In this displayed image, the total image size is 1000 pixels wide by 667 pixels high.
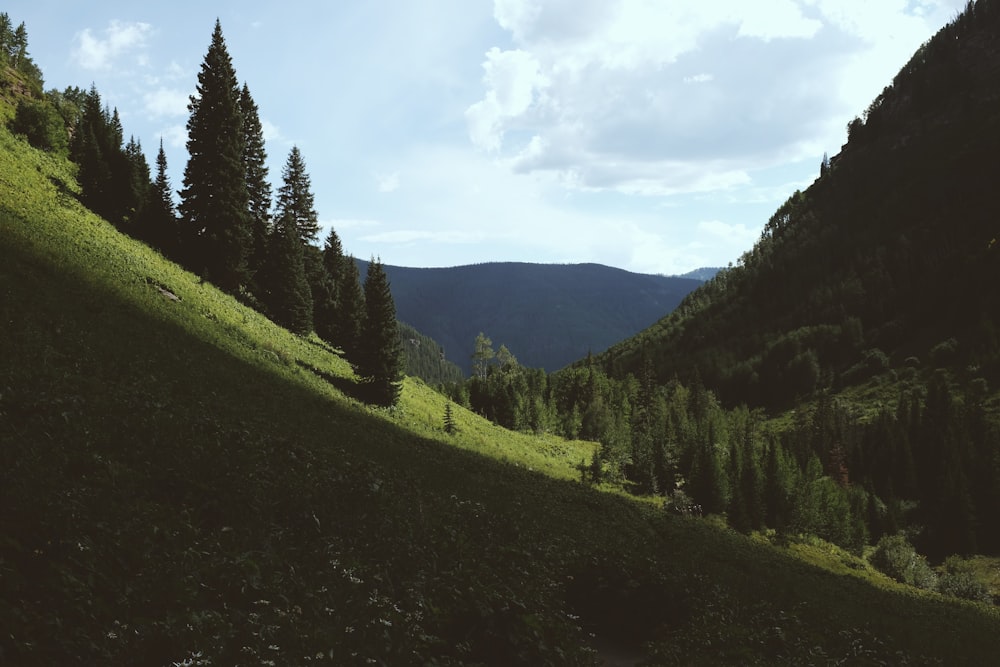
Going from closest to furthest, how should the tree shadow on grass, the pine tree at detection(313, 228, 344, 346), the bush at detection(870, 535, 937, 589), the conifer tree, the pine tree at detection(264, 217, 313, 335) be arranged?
1. the tree shadow on grass
2. the pine tree at detection(264, 217, 313, 335)
3. the bush at detection(870, 535, 937, 589)
4. the conifer tree
5. the pine tree at detection(313, 228, 344, 346)

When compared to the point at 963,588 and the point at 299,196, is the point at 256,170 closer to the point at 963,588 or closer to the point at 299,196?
the point at 299,196

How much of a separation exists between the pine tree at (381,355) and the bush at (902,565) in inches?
2141

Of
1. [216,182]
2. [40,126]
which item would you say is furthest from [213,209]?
[40,126]

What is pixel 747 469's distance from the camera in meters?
78.9

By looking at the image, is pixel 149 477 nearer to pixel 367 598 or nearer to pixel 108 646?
pixel 367 598

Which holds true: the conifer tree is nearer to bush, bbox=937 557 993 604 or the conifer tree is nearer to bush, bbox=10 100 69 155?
bush, bbox=10 100 69 155

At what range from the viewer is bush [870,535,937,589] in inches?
2304

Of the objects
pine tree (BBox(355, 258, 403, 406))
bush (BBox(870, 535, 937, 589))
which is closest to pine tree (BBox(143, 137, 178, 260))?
pine tree (BBox(355, 258, 403, 406))

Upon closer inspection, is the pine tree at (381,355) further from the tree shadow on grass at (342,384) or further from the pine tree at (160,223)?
the pine tree at (160,223)

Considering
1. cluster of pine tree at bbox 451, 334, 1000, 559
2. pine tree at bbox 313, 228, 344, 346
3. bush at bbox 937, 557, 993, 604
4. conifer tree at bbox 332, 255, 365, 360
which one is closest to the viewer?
bush at bbox 937, 557, 993, 604

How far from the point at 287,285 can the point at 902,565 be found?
73929 mm

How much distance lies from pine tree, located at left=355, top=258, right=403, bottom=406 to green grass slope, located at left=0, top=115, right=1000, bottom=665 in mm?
12885

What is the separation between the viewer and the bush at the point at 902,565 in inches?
2304

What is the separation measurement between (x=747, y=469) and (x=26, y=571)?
8328 centimetres
